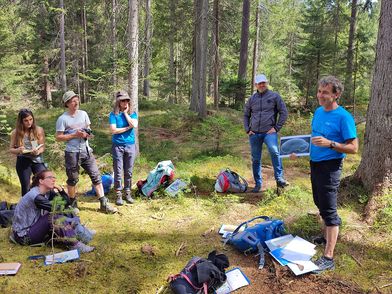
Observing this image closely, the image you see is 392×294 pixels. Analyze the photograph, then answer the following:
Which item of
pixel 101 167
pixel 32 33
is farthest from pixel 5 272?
pixel 32 33

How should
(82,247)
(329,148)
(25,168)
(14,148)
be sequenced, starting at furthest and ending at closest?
1. (25,168)
2. (14,148)
3. (82,247)
4. (329,148)

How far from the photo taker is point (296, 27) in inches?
1544

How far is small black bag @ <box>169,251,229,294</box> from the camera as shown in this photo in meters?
3.56

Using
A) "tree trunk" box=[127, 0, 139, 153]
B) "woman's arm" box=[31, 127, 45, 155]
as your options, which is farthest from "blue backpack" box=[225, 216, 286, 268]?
"tree trunk" box=[127, 0, 139, 153]

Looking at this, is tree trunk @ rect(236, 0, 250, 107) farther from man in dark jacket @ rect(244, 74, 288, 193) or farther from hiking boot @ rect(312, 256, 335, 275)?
hiking boot @ rect(312, 256, 335, 275)

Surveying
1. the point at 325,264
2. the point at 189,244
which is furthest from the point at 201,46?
the point at 325,264

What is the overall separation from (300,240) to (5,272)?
369 cm

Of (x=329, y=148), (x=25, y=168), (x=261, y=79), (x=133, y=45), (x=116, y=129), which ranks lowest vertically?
(x=25, y=168)

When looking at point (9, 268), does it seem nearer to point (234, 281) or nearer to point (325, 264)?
point (234, 281)

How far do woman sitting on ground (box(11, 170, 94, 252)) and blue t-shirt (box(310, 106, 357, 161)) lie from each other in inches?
127

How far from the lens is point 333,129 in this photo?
377 cm

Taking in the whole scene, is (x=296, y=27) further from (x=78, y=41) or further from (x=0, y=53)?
(x=0, y=53)

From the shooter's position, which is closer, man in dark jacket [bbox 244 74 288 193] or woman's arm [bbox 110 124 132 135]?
woman's arm [bbox 110 124 132 135]

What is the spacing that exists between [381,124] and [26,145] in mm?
5708
